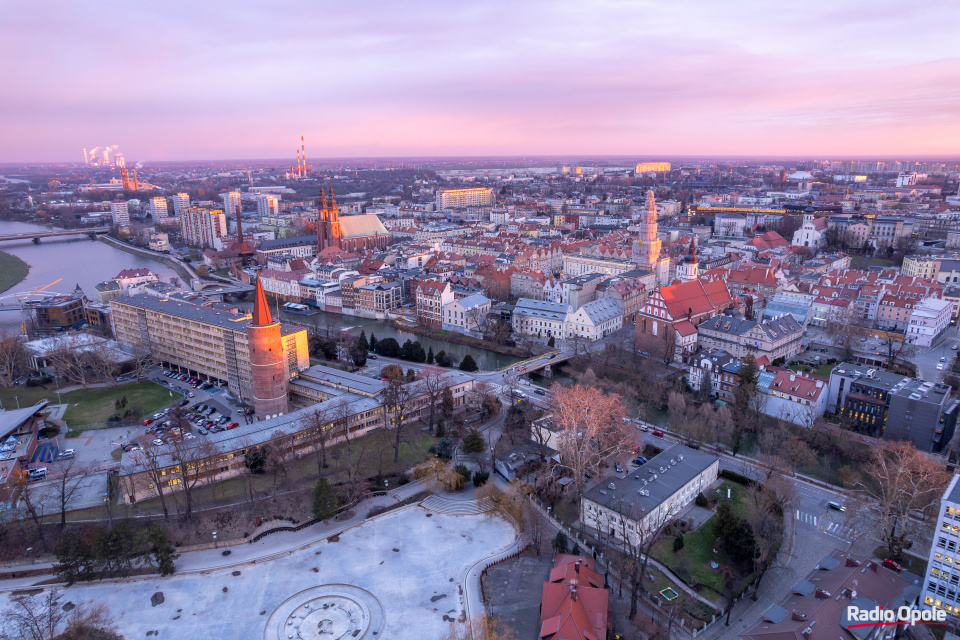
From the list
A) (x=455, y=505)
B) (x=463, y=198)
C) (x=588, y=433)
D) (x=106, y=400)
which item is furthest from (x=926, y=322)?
(x=463, y=198)

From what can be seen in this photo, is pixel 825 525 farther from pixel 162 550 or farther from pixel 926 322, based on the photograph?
pixel 926 322

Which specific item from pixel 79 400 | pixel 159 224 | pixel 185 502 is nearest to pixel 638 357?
pixel 185 502

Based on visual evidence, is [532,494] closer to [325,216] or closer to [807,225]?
[325,216]

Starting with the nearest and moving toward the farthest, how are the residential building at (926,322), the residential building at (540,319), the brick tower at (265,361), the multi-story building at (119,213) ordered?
1. the brick tower at (265,361)
2. the residential building at (926,322)
3. the residential building at (540,319)
4. the multi-story building at (119,213)

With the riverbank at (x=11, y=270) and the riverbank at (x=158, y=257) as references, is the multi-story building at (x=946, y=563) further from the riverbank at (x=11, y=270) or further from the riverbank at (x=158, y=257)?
the riverbank at (x=11, y=270)

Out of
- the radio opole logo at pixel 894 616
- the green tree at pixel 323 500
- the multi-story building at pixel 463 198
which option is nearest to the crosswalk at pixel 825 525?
the radio opole logo at pixel 894 616
